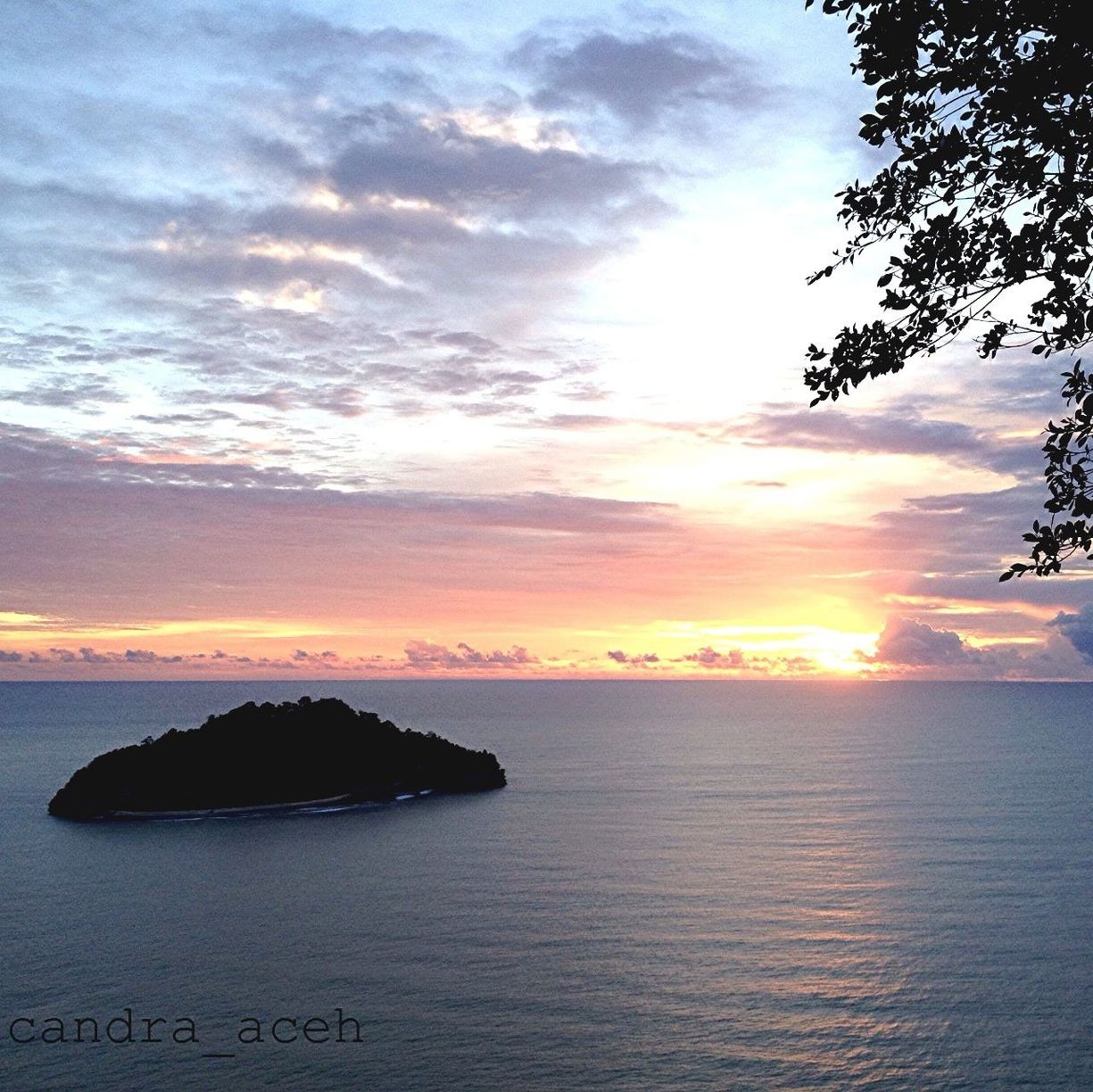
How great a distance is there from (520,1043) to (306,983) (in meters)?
14.1

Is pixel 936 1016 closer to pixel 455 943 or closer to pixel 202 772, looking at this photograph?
pixel 455 943

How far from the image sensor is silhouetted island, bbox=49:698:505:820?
110 m

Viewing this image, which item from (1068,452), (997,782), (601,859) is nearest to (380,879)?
(601,859)

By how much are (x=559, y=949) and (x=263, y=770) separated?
6966cm

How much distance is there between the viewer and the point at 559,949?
181 feet

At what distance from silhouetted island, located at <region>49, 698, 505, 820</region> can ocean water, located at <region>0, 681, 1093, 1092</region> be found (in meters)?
6.70

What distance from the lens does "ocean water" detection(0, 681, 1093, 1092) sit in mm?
40750

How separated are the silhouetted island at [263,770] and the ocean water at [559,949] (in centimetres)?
670

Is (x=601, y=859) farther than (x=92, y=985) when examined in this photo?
Yes

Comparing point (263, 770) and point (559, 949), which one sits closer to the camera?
point (559, 949)

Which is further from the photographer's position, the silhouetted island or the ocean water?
the silhouetted island

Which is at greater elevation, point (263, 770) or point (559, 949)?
point (263, 770)

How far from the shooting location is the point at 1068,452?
418 inches

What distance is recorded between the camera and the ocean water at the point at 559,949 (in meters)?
40.8
